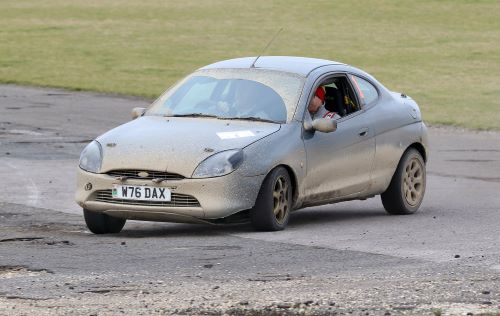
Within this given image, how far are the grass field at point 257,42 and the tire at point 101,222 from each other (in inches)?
514

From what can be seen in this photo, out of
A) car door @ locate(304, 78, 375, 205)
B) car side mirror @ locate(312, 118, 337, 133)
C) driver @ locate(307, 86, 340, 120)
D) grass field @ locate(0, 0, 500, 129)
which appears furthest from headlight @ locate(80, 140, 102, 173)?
grass field @ locate(0, 0, 500, 129)

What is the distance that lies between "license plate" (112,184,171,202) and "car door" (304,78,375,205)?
151 centimetres

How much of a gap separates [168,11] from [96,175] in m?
40.1

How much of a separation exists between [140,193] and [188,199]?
1.29 feet

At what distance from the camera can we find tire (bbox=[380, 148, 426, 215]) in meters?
14.6

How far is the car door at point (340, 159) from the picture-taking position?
13164 mm

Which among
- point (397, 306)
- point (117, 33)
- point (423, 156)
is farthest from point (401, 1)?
point (397, 306)

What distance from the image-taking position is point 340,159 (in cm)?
1359

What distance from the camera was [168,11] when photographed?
52094 mm

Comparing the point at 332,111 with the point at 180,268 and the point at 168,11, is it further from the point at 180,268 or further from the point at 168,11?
the point at 168,11

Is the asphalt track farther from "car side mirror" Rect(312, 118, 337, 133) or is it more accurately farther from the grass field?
the grass field

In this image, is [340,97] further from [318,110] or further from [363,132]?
[318,110]

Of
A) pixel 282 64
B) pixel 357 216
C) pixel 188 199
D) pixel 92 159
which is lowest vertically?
pixel 357 216

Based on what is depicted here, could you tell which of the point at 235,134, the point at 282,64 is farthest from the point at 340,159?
the point at 235,134
